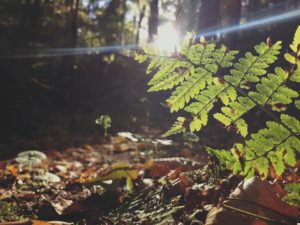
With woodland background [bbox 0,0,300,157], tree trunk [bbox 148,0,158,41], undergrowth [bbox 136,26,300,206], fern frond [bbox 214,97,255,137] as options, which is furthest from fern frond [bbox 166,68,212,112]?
tree trunk [bbox 148,0,158,41]

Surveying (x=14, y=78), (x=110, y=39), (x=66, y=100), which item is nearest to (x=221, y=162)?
(x=14, y=78)

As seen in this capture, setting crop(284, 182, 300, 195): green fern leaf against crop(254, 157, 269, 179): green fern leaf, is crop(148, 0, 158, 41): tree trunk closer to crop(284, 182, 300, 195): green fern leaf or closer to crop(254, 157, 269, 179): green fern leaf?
crop(254, 157, 269, 179): green fern leaf

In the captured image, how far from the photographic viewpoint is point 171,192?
7.41 feet

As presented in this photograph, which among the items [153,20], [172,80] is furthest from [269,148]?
[153,20]

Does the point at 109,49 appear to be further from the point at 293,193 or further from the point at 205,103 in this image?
the point at 293,193

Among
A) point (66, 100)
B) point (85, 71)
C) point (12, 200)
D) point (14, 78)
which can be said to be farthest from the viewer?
point (85, 71)

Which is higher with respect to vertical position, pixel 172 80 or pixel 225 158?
pixel 172 80

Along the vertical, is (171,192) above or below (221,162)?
below

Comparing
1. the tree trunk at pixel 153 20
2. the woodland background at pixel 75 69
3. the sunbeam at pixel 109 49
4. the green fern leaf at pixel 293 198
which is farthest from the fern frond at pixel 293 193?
the tree trunk at pixel 153 20

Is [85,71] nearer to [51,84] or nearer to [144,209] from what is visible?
[51,84]

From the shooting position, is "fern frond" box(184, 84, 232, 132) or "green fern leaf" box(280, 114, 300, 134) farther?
"fern frond" box(184, 84, 232, 132)

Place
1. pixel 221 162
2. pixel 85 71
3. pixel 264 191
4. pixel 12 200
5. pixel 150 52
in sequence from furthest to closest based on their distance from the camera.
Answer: pixel 85 71
pixel 12 200
pixel 264 191
pixel 150 52
pixel 221 162

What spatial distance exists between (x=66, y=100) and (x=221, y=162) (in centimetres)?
1308

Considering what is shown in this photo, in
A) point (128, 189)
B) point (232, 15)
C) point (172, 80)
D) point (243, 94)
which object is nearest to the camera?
point (243, 94)
